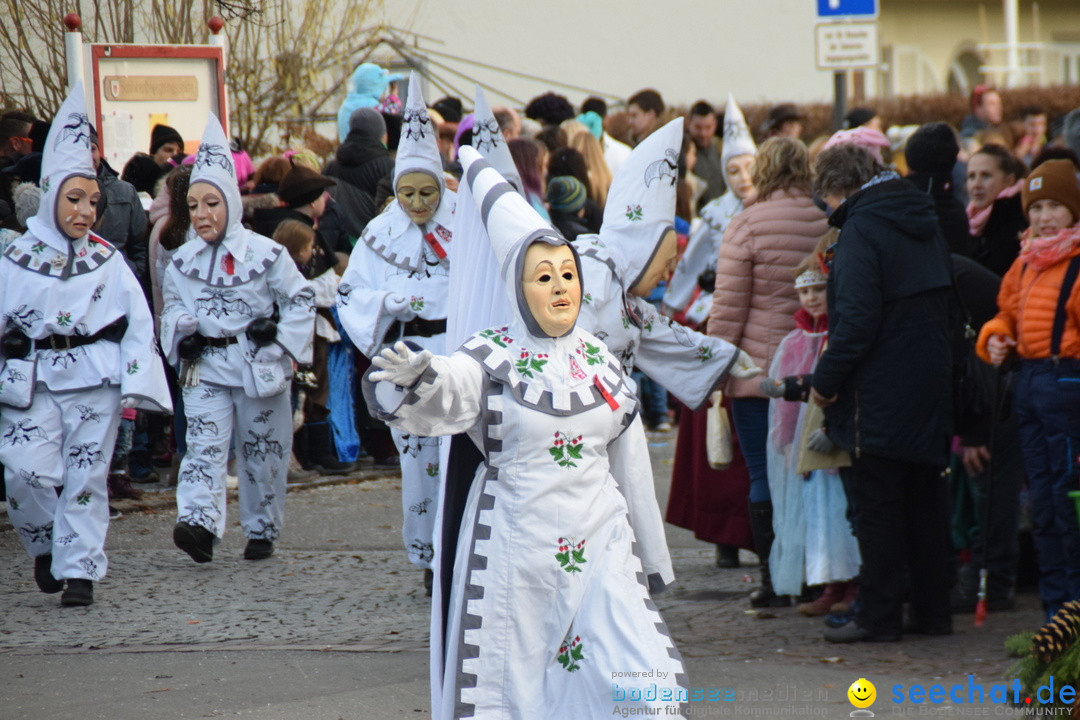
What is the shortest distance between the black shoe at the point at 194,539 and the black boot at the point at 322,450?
3.00 metres

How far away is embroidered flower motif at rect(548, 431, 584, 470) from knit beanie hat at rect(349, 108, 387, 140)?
7045 mm

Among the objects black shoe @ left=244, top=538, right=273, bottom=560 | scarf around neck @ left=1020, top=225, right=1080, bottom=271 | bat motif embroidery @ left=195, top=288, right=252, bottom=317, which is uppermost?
scarf around neck @ left=1020, top=225, right=1080, bottom=271

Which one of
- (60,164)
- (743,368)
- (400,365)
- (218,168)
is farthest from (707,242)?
(400,365)

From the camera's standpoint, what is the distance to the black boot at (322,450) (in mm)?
Answer: 10977

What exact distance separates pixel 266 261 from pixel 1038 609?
14.2 ft

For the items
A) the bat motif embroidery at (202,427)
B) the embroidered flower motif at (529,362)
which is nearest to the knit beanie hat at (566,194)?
the bat motif embroidery at (202,427)

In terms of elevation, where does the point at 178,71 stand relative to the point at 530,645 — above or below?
above

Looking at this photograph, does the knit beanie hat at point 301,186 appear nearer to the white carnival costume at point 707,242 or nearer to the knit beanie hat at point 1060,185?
the white carnival costume at point 707,242

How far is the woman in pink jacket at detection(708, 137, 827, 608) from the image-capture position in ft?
23.4

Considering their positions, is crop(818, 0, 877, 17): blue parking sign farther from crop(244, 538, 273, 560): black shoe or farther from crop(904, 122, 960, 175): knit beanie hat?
crop(244, 538, 273, 560): black shoe

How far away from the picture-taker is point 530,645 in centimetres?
448

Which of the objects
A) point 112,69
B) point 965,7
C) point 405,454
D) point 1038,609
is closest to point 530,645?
point 405,454

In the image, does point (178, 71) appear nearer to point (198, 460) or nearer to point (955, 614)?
point (198, 460)

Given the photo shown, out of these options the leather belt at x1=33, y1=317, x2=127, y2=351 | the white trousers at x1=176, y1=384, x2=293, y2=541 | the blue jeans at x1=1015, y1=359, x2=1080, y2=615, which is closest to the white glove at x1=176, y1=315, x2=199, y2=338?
the white trousers at x1=176, y1=384, x2=293, y2=541
